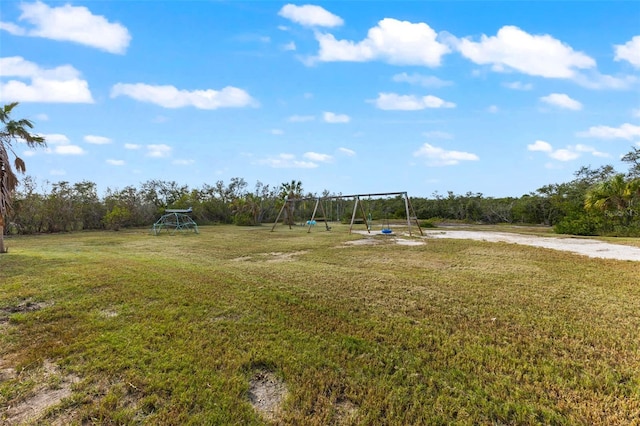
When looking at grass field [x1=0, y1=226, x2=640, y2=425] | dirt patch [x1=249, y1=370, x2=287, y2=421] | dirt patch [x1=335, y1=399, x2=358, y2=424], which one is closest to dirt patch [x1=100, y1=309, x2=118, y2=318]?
grass field [x1=0, y1=226, x2=640, y2=425]

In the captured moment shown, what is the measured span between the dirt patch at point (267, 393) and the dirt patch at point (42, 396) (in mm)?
1178

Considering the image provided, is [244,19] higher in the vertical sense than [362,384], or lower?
higher

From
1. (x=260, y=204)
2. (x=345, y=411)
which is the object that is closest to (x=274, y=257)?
→ (x=345, y=411)

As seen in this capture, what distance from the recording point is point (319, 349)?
2.60m

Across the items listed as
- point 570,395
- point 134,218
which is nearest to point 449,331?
point 570,395

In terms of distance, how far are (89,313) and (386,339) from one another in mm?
3141

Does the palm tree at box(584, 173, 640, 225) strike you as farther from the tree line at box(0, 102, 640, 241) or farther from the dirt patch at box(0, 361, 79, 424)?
the dirt patch at box(0, 361, 79, 424)

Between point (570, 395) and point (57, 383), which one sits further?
point (57, 383)

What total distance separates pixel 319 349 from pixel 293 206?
18711 millimetres

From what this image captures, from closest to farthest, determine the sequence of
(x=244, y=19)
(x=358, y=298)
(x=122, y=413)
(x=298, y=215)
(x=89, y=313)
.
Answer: (x=122, y=413), (x=89, y=313), (x=358, y=298), (x=244, y=19), (x=298, y=215)

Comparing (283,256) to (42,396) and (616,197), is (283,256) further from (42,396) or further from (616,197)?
(616,197)

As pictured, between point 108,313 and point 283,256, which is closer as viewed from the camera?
point 108,313

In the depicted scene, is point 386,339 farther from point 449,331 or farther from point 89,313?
point 89,313

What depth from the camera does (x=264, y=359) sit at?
244cm
